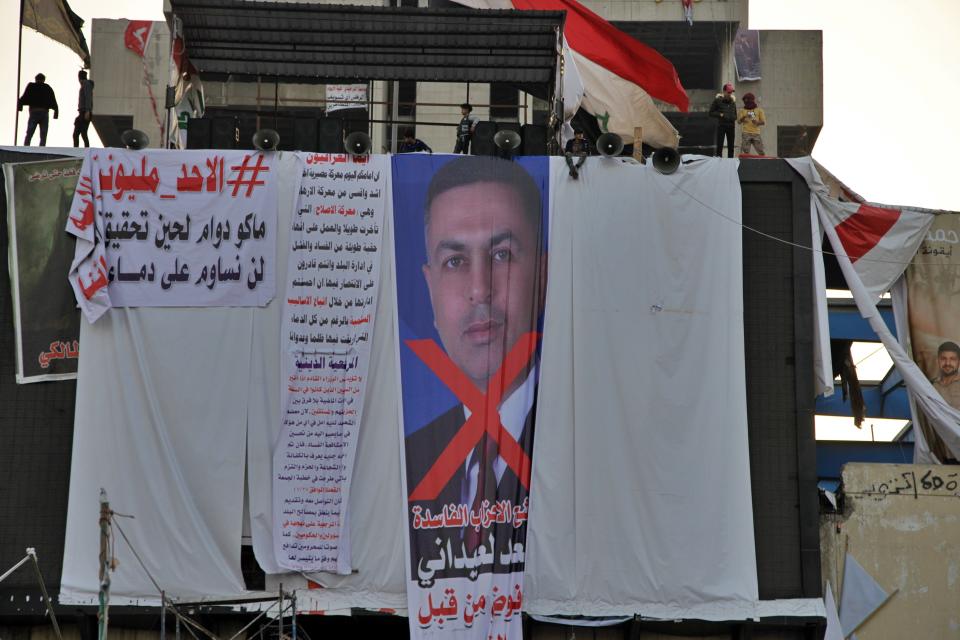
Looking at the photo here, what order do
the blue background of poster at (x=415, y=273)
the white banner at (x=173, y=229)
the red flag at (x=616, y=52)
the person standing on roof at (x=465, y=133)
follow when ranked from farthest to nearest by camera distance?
the red flag at (x=616, y=52)
the person standing on roof at (x=465, y=133)
the white banner at (x=173, y=229)
the blue background of poster at (x=415, y=273)

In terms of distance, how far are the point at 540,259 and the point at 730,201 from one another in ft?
8.81

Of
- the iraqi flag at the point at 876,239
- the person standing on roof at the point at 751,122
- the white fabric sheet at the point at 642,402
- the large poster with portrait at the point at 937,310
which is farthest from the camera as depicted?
the person standing on roof at the point at 751,122

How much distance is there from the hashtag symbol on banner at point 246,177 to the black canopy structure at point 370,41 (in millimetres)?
1893

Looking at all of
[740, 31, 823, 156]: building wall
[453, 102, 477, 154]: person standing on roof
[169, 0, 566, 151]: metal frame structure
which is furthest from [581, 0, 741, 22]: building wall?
[453, 102, 477, 154]: person standing on roof

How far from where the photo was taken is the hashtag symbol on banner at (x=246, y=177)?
18328mm

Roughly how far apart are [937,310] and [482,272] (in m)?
6.49

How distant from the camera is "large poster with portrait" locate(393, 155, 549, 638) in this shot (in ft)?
57.0

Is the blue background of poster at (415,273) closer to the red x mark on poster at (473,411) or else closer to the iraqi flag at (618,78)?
the red x mark on poster at (473,411)

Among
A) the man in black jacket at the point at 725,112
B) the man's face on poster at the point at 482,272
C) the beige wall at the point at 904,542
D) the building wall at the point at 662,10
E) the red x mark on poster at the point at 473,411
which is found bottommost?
the beige wall at the point at 904,542

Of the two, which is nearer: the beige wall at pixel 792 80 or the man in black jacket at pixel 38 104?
the man in black jacket at pixel 38 104

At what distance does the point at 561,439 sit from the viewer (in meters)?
17.8

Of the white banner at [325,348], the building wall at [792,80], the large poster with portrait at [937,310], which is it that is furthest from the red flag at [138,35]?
the large poster with portrait at [937,310]

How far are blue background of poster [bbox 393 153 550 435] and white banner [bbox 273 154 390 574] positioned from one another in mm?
269

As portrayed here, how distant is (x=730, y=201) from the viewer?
730 inches
